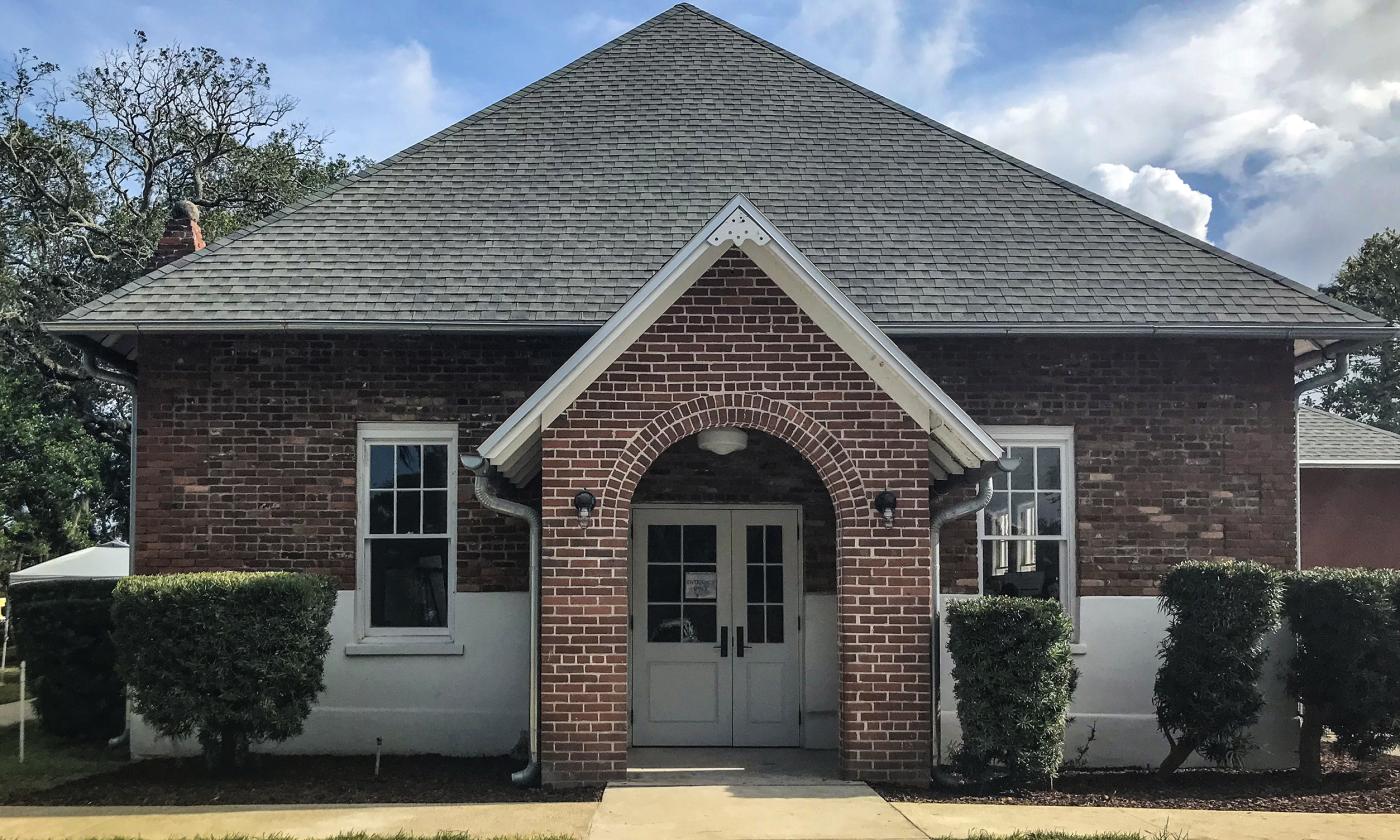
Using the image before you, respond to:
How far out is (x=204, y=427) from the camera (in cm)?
1059

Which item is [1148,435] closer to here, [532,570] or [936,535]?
[936,535]

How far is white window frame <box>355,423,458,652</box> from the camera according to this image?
10.6m

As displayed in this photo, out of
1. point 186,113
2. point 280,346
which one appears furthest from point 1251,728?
point 186,113

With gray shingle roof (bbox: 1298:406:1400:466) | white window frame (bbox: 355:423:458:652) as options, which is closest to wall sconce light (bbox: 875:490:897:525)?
white window frame (bbox: 355:423:458:652)

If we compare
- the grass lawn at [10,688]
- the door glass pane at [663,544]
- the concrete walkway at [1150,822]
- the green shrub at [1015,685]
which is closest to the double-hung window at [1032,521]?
the green shrub at [1015,685]

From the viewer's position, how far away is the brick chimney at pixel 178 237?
1242cm

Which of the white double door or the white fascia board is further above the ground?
the white fascia board

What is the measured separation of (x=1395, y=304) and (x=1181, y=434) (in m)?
32.9

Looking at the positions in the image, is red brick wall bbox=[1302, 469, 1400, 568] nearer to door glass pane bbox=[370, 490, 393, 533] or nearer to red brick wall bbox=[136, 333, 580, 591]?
red brick wall bbox=[136, 333, 580, 591]

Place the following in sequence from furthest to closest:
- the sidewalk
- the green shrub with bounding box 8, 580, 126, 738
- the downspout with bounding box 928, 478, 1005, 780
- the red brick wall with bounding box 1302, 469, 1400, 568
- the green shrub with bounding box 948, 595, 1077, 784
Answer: the red brick wall with bounding box 1302, 469, 1400, 568 < the green shrub with bounding box 8, 580, 126, 738 < the downspout with bounding box 928, 478, 1005, 780 < the green shrub with bounding box 948, 595, 1077, 784 < the sidewalk

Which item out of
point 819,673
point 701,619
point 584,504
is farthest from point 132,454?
point 819,673

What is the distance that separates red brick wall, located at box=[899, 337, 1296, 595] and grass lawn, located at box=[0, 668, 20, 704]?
12566 mm

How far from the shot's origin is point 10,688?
16.1 m

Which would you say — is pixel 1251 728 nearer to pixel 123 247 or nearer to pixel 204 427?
pixel 204 427
